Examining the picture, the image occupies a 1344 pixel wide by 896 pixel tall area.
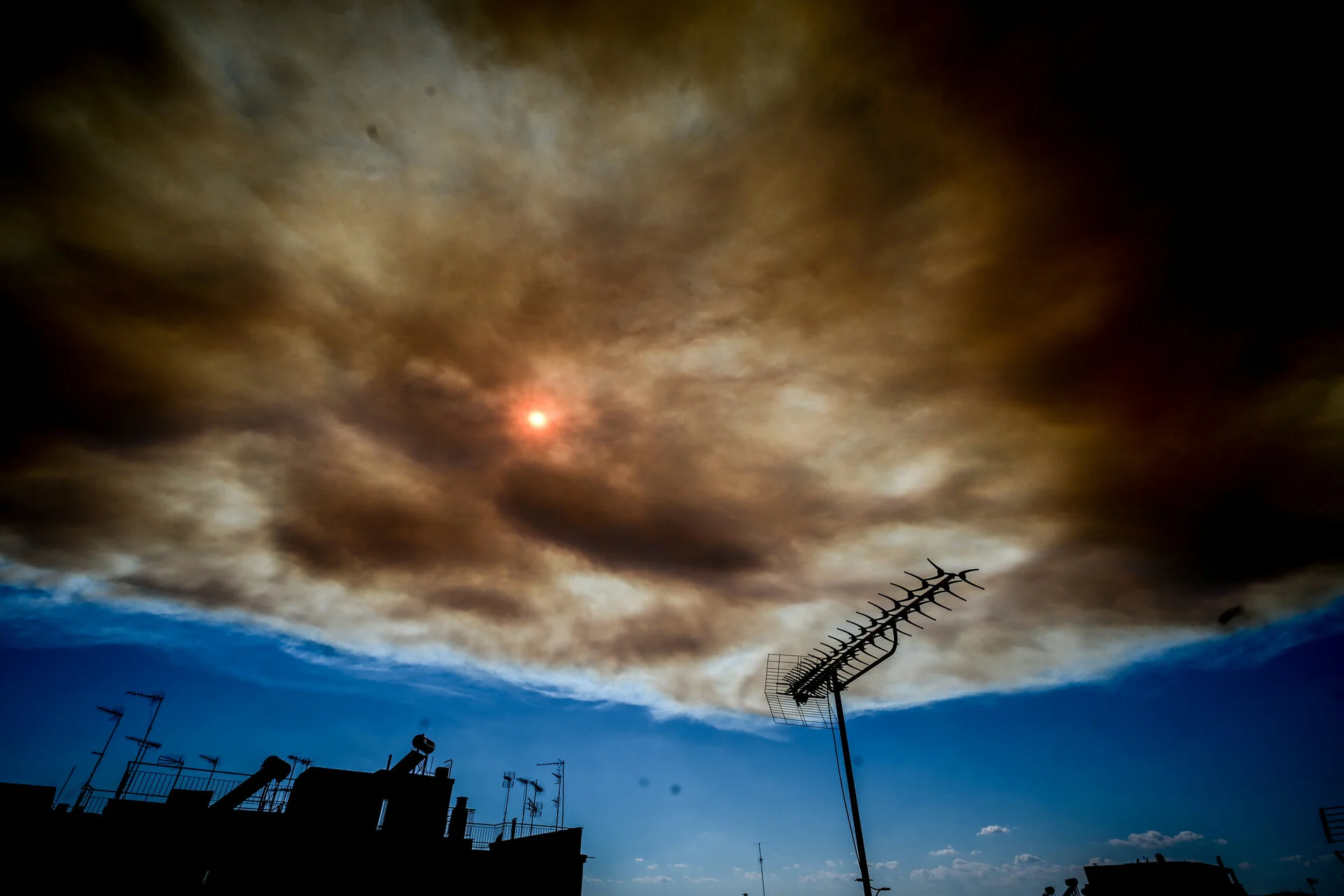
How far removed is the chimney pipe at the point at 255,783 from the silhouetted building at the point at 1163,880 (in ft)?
146

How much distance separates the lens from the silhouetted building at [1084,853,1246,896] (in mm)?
25125

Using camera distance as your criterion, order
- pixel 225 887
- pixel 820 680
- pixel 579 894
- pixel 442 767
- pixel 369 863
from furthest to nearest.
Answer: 1. pixel 442 767
2. pixel 579 894
3. pixel 369 863
4. pixel 225 887
5. pixel 820 680

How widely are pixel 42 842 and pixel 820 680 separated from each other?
110 feet

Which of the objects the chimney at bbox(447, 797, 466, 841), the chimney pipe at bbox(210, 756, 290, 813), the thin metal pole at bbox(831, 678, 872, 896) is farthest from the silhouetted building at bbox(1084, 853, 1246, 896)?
the chimney pipe at bbox(210, 756, 290, 813)

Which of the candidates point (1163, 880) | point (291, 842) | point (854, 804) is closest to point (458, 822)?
point (291, 842)

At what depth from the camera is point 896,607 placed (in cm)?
1593

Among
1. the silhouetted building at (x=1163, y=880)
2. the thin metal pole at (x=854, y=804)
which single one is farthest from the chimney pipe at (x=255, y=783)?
→ the silhouetted building at (x=1163, y=880)

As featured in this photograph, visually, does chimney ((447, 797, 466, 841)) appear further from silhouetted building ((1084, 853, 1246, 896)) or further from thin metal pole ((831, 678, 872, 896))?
silhouetted building ((1084, 853, 1246, 896))

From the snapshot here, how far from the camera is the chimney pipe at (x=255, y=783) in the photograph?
2483 cm

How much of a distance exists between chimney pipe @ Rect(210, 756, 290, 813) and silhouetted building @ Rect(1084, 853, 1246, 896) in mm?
44390

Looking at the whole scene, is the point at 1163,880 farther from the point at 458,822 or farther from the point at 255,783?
the point at 255,783

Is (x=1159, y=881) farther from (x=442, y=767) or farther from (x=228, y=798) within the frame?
(x=228, y=798)

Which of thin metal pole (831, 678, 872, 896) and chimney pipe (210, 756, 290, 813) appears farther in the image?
chimney pipe (210, 756, 290, 813)

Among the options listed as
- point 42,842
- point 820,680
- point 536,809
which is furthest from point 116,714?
point 820,680
